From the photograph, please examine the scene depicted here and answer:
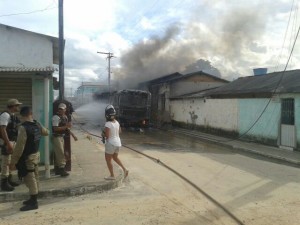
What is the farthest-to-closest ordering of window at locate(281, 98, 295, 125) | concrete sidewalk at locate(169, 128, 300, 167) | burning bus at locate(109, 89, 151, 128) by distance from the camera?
burning bus at locate(109, 89, 151, 128) < window at locate(281, 98, 295, 125) < concrete sidewalk at locate(169, 128, 300, 167)

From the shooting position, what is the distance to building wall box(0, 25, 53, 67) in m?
10.3

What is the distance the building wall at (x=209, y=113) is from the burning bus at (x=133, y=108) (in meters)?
2.90

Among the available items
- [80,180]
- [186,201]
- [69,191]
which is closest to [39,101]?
[80,180]

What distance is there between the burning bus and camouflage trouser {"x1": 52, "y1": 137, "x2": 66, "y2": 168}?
17.7 meters

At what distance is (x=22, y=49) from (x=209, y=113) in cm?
1482

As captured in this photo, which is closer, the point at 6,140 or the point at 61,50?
the point at 6,140

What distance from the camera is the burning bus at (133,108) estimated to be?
86.3 ft

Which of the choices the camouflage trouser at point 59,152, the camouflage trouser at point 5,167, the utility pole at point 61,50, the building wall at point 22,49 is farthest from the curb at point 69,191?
the utility pole at point 61,50

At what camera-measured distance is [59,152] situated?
8375 mm

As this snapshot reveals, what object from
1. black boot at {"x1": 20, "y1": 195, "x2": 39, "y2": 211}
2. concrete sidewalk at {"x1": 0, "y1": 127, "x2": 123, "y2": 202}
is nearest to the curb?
concrete sidewalk at {"x1": 0, "y1": 127, "x2": 123, "y2": 202}

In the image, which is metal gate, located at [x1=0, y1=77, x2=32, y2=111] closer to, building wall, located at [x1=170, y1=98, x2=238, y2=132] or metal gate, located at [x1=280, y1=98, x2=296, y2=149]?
metal gate, located at [x1=280, y1=98, x2=296, y2=149]

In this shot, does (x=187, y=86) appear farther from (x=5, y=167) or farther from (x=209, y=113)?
(x=5, y=167)

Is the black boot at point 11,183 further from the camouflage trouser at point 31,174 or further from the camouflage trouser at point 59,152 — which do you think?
the camouflage trouser at point 31,174

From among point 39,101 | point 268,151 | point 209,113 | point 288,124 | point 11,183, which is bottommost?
point 268,151
